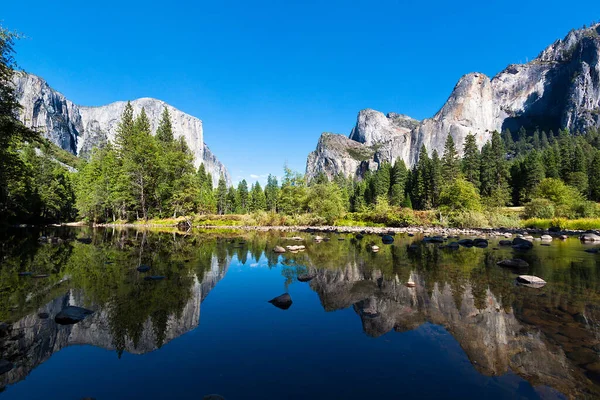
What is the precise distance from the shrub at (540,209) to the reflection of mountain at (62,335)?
53.2 metres

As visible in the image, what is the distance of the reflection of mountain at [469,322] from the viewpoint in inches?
207

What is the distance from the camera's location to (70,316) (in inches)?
280

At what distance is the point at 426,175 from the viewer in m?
82.5

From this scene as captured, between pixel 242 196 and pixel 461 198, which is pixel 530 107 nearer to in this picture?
pixel 242 196

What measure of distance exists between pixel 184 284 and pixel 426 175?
8291cm

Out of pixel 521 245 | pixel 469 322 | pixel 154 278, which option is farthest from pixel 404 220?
pixel 154 278

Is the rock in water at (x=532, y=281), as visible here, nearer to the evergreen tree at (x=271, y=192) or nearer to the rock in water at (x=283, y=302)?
the rock in water at (x=283, y=302)

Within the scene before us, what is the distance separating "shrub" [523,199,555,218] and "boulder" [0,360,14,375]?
187ft

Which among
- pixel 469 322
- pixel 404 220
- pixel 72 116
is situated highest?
pixel 72 116

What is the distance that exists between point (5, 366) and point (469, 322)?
987 cm

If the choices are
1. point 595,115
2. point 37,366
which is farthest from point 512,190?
point 595,115

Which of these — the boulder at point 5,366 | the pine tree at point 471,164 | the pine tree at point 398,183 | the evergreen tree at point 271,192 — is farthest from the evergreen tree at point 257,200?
the boulder at point 5,366

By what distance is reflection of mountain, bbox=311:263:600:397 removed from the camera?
5246 mm

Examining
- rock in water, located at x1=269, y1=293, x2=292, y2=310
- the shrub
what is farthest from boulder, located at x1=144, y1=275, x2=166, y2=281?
the shrub
